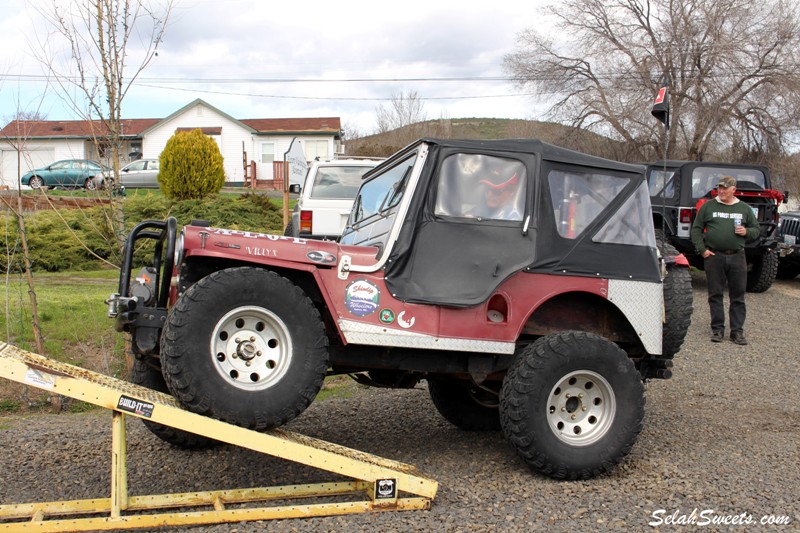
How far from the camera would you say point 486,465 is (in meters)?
5.26

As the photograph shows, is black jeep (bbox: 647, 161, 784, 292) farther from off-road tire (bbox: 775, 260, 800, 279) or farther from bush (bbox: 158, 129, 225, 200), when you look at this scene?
bush (bbox: 158, 129, 225, 200)

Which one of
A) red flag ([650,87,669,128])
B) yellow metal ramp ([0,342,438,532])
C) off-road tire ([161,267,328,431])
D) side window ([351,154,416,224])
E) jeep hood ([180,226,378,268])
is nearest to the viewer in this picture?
yellow metal ramp ([0,342,438,532])

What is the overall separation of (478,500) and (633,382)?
1.30 metres

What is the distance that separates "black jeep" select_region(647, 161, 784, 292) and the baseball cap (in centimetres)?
791

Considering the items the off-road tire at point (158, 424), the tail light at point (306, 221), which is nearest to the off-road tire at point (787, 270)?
the tail light at point (306, 221)

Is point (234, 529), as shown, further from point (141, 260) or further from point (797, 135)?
point (797, 135)

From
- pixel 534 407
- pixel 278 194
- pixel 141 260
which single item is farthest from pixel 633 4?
pixel 534 407

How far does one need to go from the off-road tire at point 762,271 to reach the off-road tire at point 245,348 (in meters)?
10.8

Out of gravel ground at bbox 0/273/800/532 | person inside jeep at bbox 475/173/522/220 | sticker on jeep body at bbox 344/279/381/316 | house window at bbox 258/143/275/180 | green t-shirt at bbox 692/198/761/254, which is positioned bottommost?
gravel ground at bbox 0/273/800/532

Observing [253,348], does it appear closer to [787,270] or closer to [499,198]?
[499,198]

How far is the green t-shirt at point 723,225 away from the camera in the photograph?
30.7 ft

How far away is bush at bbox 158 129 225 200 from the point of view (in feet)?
68.8

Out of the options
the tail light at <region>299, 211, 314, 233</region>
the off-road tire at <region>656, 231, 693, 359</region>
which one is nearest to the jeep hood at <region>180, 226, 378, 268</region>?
the off-road tire at <region>656, 231, 693, 359</region>

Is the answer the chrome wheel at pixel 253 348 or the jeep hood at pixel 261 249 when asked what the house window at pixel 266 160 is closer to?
the jeep hood at pixel 261 249
